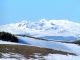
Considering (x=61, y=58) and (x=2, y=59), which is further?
(x=61, y=58)

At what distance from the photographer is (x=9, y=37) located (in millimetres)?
82312

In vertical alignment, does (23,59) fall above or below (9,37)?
below

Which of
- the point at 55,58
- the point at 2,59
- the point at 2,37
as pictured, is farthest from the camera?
the point at 2,37

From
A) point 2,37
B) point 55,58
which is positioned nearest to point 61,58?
point 55,58

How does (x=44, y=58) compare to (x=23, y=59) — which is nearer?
(x=23, y=59)

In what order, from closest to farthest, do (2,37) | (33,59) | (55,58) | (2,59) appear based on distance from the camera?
1. (2,59)
2. (33,59)
3. (55,58)
4. (2,37)

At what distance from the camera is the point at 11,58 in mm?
33438

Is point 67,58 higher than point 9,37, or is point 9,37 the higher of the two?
point 9,37

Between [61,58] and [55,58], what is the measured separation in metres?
1.02

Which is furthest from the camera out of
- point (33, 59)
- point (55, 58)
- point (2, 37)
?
point (2, 37)

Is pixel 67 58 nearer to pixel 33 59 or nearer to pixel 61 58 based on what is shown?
pixel 61 58

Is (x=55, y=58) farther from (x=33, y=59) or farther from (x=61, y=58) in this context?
(x=33, y=59)

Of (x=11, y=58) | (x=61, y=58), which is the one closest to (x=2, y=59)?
(x=11, y=58)

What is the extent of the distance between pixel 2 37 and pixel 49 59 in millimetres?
46805
